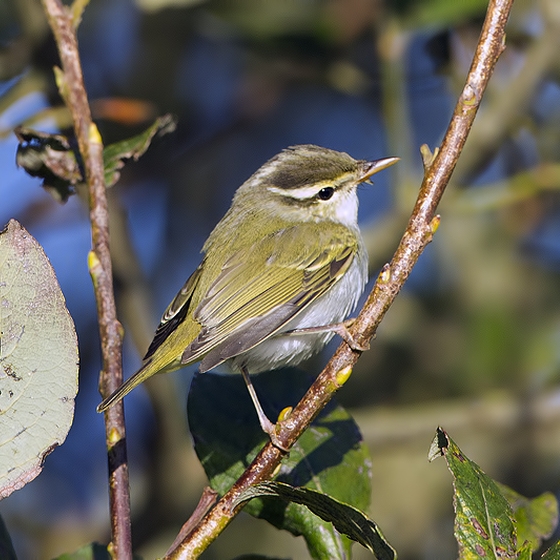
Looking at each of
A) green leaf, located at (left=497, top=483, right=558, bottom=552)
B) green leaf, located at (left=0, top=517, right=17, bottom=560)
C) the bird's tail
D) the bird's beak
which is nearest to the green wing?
the bird's tail

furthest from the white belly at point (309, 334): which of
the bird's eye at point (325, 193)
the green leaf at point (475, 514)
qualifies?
the green leaf at point (475, 514)

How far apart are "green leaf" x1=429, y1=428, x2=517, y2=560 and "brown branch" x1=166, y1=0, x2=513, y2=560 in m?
0.24

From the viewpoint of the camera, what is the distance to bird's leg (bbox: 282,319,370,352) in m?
1.61

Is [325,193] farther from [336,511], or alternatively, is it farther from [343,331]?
[336,511]

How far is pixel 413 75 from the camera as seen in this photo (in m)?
4.76

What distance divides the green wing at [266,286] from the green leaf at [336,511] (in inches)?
29.9

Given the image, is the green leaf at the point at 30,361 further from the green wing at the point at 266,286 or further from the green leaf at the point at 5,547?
the green wing at the point at 266,286

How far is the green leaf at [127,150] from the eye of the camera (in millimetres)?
2424

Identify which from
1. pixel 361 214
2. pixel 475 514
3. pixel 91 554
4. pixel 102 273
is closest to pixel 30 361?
pixel 102 273

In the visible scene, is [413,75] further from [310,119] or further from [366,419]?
[366,419]

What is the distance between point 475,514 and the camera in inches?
62.8

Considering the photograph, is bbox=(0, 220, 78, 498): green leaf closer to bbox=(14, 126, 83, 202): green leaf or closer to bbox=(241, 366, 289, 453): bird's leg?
bbox=(241, 366, 289, 453): bird's leg

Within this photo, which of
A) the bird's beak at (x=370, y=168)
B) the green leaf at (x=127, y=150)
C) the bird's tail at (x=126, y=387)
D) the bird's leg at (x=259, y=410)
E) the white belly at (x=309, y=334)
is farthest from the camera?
the bird's beak at (x=370, y=168)

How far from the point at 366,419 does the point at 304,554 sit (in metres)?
0.77
